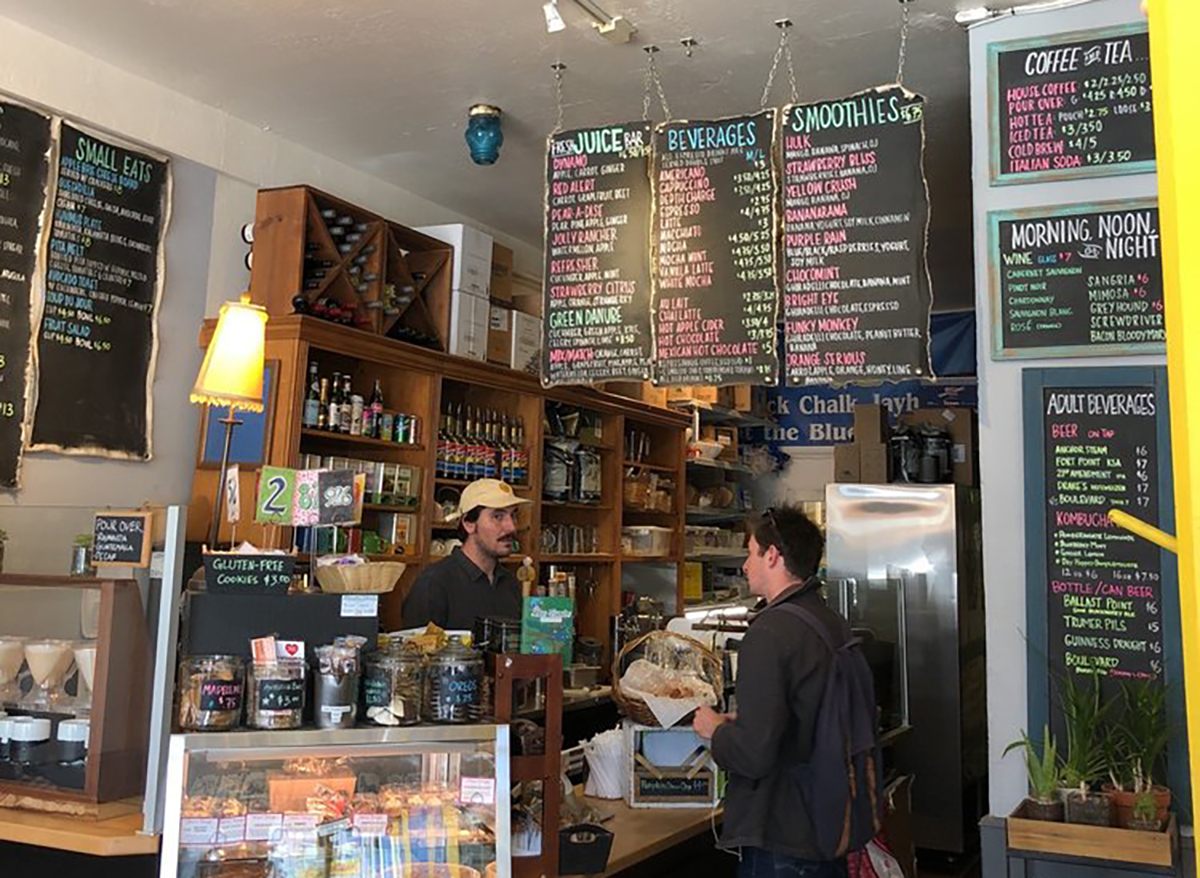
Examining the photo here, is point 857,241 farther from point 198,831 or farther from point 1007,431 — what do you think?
point 198,831

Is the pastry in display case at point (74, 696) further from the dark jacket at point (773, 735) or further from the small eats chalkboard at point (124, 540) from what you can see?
the dark jacket at point (773, 735)

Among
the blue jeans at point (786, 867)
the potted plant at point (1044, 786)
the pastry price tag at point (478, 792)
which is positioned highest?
Answer: the pastry price tag at point (478, 792)

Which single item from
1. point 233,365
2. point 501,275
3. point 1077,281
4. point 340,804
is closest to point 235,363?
point 233,365

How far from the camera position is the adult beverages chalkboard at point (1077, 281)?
3.14 m

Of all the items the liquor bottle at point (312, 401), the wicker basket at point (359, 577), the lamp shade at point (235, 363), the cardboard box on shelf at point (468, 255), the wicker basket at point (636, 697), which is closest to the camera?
the wicker basket at point (359, 577)

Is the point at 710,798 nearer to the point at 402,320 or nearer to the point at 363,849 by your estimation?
the point at 363,849

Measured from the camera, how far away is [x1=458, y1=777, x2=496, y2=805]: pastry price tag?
228 centimetres

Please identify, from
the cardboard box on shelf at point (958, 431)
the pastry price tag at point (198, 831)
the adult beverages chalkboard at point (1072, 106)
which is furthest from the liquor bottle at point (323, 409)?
the cardboard box on shelf at point (958, 431)

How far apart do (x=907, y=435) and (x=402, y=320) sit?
3210 millimetres

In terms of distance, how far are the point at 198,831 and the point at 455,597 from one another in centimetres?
231

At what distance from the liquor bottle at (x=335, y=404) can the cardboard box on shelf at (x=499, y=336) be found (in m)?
0.94

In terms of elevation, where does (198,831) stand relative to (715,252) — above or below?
below

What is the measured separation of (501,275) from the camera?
5.62 meters

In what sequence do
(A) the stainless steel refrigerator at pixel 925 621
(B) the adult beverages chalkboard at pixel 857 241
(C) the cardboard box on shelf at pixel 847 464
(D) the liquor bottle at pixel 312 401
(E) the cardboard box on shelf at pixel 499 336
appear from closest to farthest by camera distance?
1. (B) the adult beverages chalkboard at pixel 857 241
2. (D) the liquor bottle at pixel 312 401
3. (E) the cardboard box on shelf at pixel 499 336
4. (A) the stainless steel refrigerator at pixel 925 621
5. (C) the cardboard box on shelf at pixel 847 464
